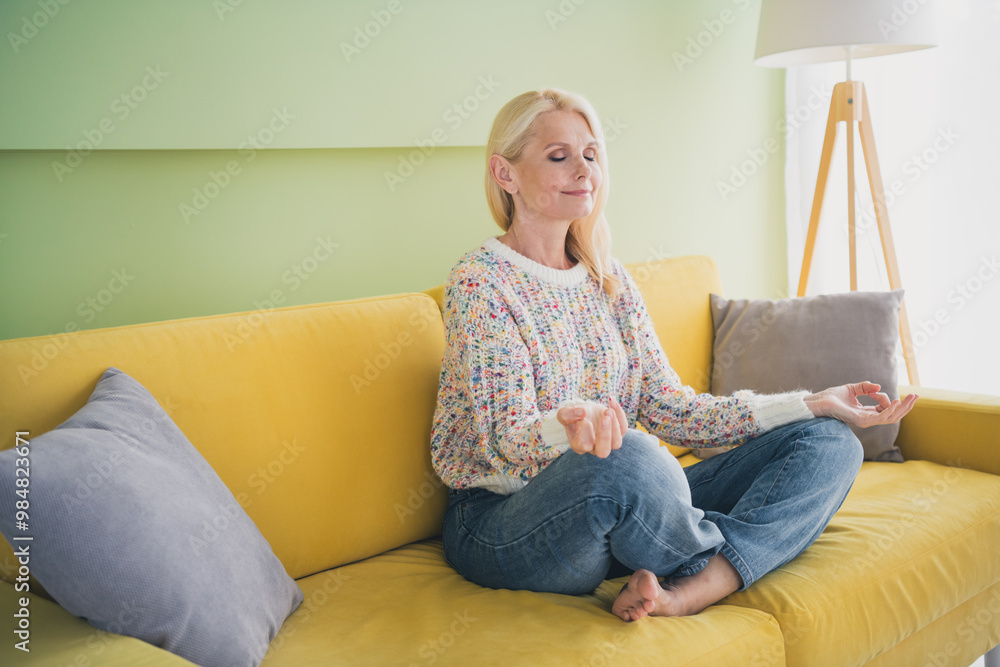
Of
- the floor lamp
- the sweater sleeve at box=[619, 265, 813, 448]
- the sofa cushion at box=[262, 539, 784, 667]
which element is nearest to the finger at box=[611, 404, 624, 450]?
the sofa cushion at box=[262, 539, 784, 667]

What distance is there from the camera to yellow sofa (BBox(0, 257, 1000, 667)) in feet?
3.89

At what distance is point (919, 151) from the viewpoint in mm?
2754

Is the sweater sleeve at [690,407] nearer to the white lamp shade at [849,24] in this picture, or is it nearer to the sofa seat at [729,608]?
the sofa seat at [729,608]

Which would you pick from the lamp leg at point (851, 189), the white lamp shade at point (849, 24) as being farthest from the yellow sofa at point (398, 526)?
the white lamp shade at point (849, 24)

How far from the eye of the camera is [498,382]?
1.42 m

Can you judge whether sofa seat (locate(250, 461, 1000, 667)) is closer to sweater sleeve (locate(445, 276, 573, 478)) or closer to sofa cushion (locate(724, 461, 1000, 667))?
sofa cushion (locate(724, 461, 1000, 667))

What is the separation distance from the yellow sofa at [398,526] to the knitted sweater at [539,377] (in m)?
A: 0.15

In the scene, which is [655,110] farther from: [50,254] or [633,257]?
[50,254]

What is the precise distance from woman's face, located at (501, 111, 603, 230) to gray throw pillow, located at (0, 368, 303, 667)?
82cm

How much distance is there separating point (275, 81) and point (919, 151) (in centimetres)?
213

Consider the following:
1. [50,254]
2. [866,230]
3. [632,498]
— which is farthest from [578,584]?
[866,230]

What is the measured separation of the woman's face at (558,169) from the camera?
5.32 ft

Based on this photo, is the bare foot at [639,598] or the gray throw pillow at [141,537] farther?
the bare foot at [639,598]

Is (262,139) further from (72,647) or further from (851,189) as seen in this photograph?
(851,189)
